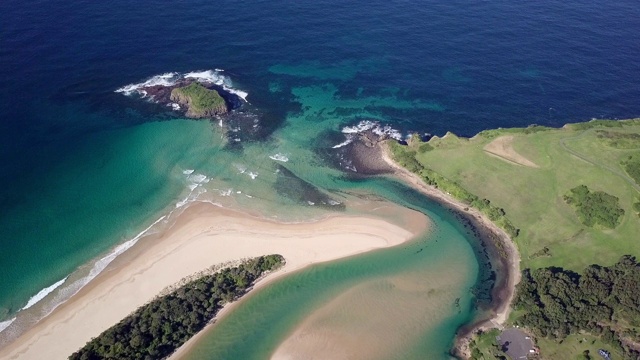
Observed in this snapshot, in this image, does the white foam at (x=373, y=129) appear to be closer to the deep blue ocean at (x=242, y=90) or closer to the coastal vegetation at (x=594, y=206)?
the deep blue ocean at (x=242, y=90)

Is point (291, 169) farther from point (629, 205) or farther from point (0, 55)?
point (0, 55)

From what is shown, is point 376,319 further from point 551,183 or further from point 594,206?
point 594,206

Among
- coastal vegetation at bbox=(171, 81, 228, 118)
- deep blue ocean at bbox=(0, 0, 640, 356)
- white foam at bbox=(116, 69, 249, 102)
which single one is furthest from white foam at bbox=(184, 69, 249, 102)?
coastal vegetation at bbox=(171, 81, 228, 118)

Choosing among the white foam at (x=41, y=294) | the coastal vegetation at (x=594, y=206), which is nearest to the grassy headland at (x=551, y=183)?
the coastal vegetation at (x=594, y=206)

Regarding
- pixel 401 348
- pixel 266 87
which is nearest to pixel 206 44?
pixel 266 87

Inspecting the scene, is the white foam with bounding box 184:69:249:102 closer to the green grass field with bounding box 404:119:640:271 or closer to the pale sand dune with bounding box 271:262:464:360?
the green grass field with bounding box 404:119:640:271

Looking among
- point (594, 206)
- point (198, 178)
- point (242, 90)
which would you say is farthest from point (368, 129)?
point (594, 206)
